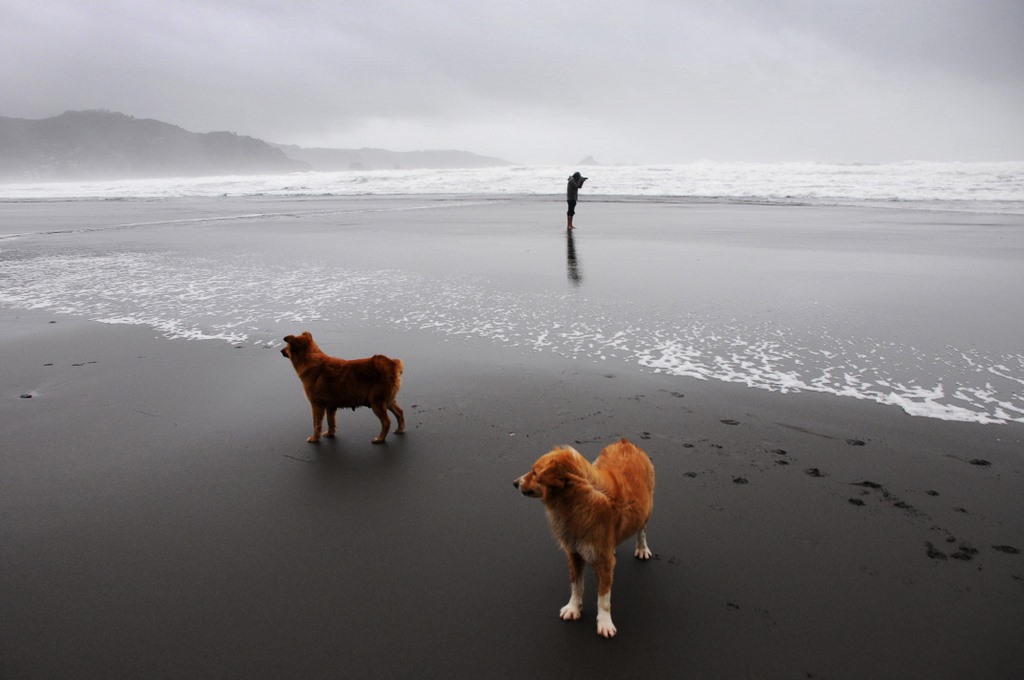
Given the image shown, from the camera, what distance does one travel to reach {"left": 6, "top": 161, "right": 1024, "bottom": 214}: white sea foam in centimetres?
2859

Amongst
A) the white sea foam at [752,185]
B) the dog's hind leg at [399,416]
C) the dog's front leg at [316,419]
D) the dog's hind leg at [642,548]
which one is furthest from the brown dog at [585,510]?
the white sea foam at [752,185]

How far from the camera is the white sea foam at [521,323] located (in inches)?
216

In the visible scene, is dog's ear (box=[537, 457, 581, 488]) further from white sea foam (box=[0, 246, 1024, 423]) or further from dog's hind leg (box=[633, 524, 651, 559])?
white sea foam (box=[0, 246, 1024, 423])

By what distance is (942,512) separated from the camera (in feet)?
11.4

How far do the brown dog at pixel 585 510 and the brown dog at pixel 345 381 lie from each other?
2.11 metres

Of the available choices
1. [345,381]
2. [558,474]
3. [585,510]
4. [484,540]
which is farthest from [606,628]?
[345,381]

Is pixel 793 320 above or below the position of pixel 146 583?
above

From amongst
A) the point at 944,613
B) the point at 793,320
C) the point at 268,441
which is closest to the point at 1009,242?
the point at 793,320

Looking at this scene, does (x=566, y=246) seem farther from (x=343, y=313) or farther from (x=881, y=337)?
(x=881, y=337)

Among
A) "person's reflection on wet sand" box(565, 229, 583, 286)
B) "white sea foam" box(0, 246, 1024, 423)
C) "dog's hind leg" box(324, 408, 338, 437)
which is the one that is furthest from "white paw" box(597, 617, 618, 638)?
"person's reflection on wet sand" box(565, 229, 583, 286)

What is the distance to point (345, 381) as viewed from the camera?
450 centimetres

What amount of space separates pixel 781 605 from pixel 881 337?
5.27 meters

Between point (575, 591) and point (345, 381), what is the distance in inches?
100

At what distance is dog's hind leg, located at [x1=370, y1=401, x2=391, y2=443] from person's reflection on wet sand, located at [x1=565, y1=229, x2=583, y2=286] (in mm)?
6027
